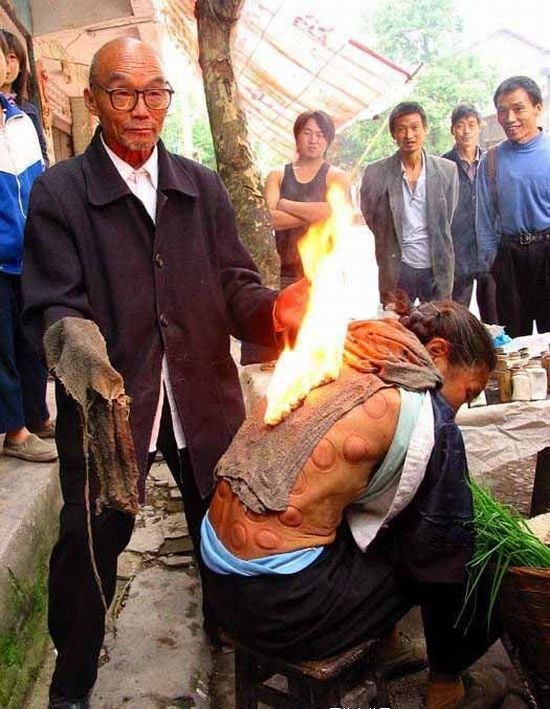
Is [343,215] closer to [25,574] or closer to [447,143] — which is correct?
[25,574]

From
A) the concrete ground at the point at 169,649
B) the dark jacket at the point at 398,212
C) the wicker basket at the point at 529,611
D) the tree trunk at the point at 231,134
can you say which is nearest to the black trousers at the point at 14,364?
the concrete ground at the point at 169,649

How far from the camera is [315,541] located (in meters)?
2.07

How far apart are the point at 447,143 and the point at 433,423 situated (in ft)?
93.3

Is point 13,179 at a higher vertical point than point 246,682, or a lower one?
higher

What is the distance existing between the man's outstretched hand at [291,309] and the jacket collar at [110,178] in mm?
477

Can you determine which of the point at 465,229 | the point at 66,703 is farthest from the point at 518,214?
the point at 66,703

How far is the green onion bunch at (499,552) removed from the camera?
218cm

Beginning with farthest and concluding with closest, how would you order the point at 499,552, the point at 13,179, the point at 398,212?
the point at 398,212
the point at 13,179
the point at 499,552

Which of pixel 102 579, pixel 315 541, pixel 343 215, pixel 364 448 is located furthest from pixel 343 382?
pixel 102 579

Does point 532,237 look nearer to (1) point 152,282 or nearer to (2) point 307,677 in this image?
(1) point 152,282

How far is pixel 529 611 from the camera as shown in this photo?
83.0 inches

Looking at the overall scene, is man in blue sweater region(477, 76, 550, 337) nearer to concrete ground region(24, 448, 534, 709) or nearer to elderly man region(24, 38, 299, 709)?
concrete ground region(24, 448, 534, 709)

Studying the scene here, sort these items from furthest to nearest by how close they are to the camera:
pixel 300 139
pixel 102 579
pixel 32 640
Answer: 1. pixel 300 139
2. pixel 32 640
3. pixel 102 579

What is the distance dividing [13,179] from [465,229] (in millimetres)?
3709
